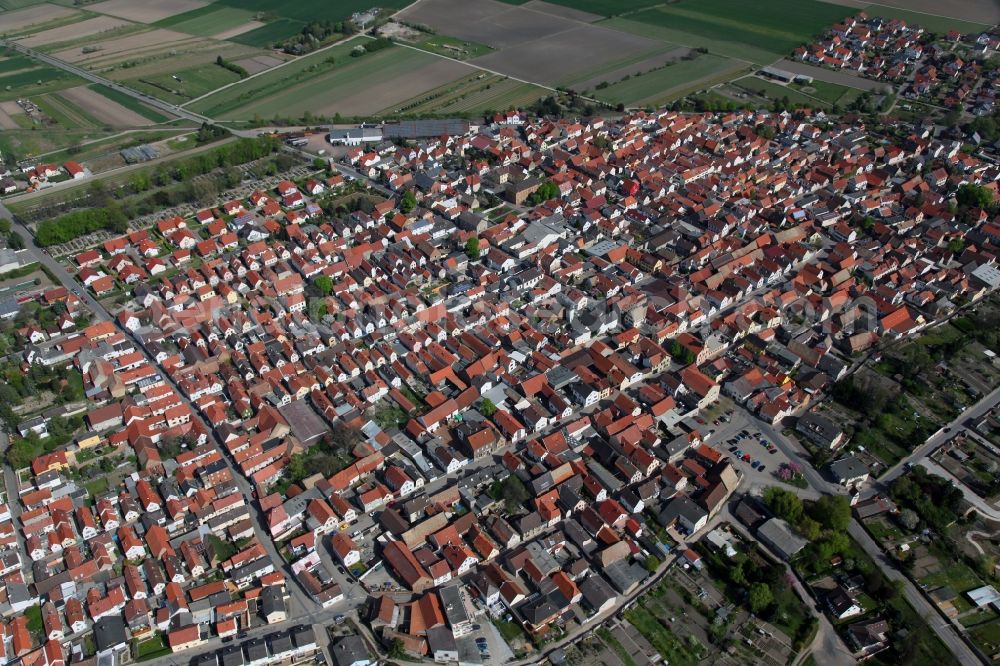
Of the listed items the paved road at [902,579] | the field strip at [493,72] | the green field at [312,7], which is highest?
the green field at [312,7]

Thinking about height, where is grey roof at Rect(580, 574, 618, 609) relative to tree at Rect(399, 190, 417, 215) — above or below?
below

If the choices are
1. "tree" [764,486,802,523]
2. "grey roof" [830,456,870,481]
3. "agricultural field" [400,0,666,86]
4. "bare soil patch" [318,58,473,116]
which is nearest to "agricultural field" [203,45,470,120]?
"bare soil patch" [318,58,473,116]

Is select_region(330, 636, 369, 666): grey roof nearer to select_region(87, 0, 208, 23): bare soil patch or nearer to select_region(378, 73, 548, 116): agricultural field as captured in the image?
select_region(378, 73, 548, 116): agricultural field

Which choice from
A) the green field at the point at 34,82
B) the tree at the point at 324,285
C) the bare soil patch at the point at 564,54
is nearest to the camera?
the tree at the point at 324,285

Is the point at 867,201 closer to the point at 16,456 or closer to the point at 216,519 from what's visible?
the point at 216,519

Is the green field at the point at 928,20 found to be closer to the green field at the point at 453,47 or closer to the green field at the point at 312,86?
the green field at the point at 453,47

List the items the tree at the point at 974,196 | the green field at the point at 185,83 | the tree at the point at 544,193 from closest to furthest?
the tree at the point at 974,196
the tree at the point at 544,193
the green field at the point at 185,83

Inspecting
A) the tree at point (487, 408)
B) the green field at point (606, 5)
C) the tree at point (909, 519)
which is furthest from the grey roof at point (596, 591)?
the green field at point (606, 5)
